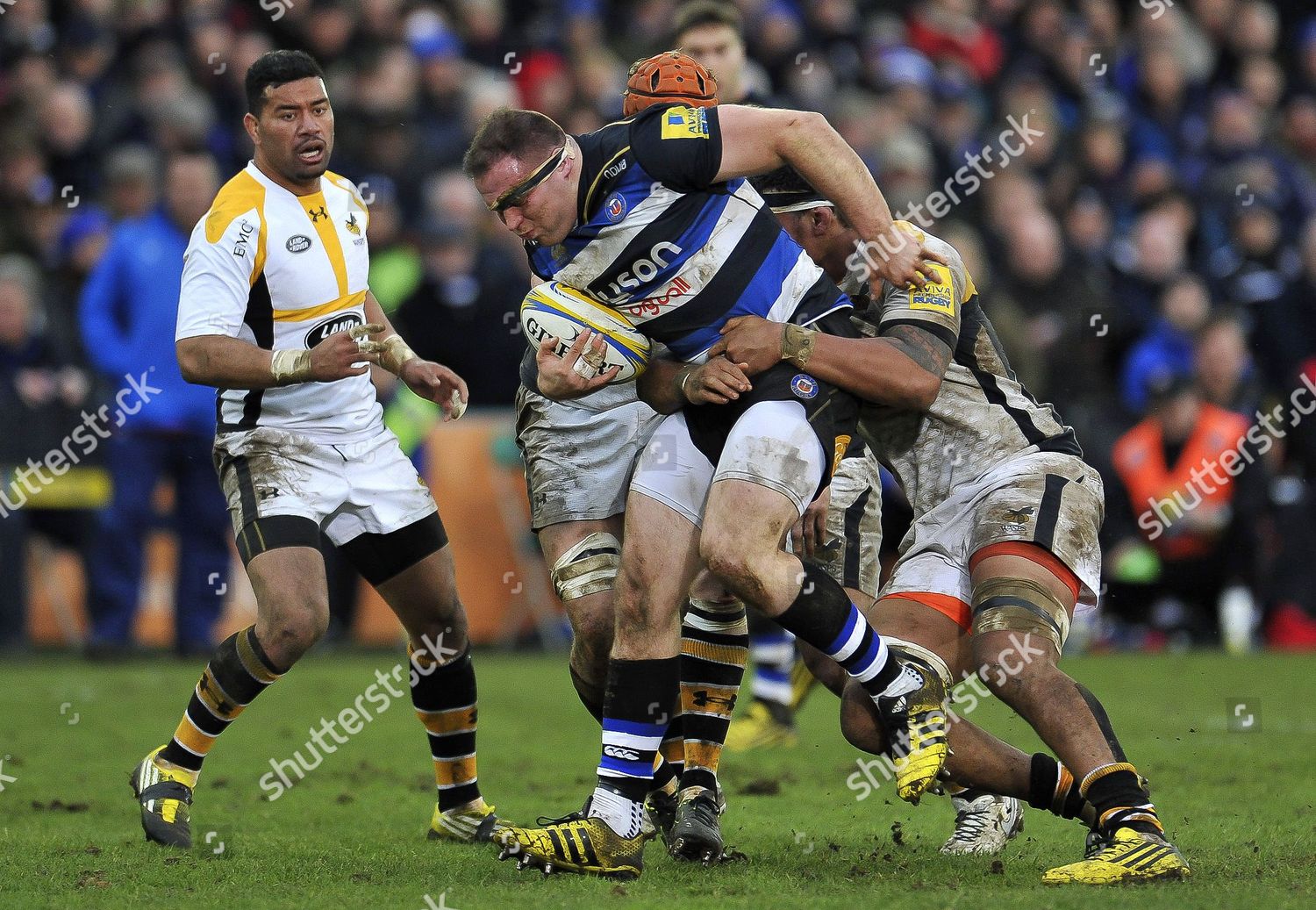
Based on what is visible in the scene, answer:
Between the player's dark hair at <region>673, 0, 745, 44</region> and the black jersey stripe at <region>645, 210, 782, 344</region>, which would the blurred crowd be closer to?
the player's dark hair at <region>673, 0, 745, 44</region>

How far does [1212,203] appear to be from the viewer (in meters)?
15.6

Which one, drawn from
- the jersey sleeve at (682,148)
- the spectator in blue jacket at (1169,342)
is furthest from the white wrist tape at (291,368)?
the spectator in blue jacket at (1169,342)

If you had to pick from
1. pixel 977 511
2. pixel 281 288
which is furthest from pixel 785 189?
pixel 281 288

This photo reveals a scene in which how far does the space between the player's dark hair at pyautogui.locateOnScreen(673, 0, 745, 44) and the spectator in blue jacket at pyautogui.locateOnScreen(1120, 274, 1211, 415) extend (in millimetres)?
6161

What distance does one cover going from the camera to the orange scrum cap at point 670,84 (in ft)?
19.1

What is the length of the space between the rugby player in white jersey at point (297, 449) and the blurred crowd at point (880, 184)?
5.64 meters

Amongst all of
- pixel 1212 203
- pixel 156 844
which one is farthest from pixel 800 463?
pixel 1212 203

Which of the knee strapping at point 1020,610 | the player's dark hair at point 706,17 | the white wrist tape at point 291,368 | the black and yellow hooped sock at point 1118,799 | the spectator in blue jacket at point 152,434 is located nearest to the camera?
the black and yellow hooped sock at point 1118,799

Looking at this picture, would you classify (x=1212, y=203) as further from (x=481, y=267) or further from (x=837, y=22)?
(x=481, y=267)

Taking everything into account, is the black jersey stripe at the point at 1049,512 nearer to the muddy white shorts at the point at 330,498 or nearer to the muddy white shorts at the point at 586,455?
the muddy white shorts at the point at 586,455

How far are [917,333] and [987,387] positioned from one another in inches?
15.7

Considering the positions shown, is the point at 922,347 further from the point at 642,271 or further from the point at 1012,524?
the point at 642,271

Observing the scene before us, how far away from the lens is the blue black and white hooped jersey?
5199 millimetres

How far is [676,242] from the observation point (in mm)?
5242
